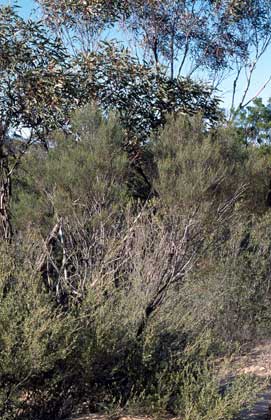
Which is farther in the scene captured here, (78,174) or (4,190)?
(4,190)

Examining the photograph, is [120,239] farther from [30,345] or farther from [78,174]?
[30,345]

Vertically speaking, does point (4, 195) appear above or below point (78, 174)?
below

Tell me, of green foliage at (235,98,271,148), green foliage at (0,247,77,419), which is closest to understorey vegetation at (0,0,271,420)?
green foliage at (0,247,77,419)

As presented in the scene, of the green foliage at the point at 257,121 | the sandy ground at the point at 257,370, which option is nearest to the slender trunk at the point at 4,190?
the sandy ground at the point at 257,370

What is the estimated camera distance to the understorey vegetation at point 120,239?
4750 millimetres

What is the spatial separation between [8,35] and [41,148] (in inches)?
56.3

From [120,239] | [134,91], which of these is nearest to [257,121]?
[134,91]

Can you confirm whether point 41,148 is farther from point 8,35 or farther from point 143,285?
point 143,285

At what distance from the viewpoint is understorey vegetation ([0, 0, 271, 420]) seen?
15.6ft

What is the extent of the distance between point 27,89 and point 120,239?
3.03m

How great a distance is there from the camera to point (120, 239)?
20.9 feet

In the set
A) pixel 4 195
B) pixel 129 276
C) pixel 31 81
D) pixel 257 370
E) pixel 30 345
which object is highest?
pixel 31 81

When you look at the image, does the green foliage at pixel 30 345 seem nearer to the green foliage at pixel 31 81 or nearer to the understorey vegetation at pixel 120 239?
the understorey vegetation at pixel 120 239

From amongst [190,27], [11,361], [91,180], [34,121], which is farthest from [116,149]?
[190,27]
